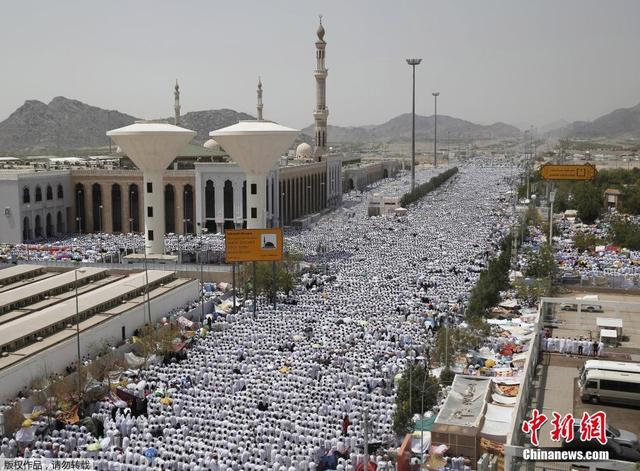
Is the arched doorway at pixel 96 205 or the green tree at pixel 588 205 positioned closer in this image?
the arched doorway at pixel 96 205

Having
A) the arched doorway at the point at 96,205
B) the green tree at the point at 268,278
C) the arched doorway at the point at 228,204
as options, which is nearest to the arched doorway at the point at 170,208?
the arched doorway at the point at 228,204

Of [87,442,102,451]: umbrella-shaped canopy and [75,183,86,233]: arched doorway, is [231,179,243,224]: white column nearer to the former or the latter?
[75,183,86,233]: arched doorway

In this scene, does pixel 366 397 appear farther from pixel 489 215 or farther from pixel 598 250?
pixel 489 215

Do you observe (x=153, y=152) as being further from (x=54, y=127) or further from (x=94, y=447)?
(x=54, y=127)

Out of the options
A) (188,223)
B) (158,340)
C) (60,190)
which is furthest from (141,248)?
(158,340)

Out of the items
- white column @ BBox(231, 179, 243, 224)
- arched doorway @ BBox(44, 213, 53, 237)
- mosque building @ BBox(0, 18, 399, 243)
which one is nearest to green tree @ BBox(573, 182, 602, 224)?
mosque building @ BBox(0, 18, 399, 243)

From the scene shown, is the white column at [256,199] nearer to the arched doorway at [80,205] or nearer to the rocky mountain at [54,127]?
the arched doorway at [80,205]

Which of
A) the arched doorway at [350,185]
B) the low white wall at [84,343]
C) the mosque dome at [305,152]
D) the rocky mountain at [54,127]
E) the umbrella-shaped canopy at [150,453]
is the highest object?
the rocky mountain at [54,127]
